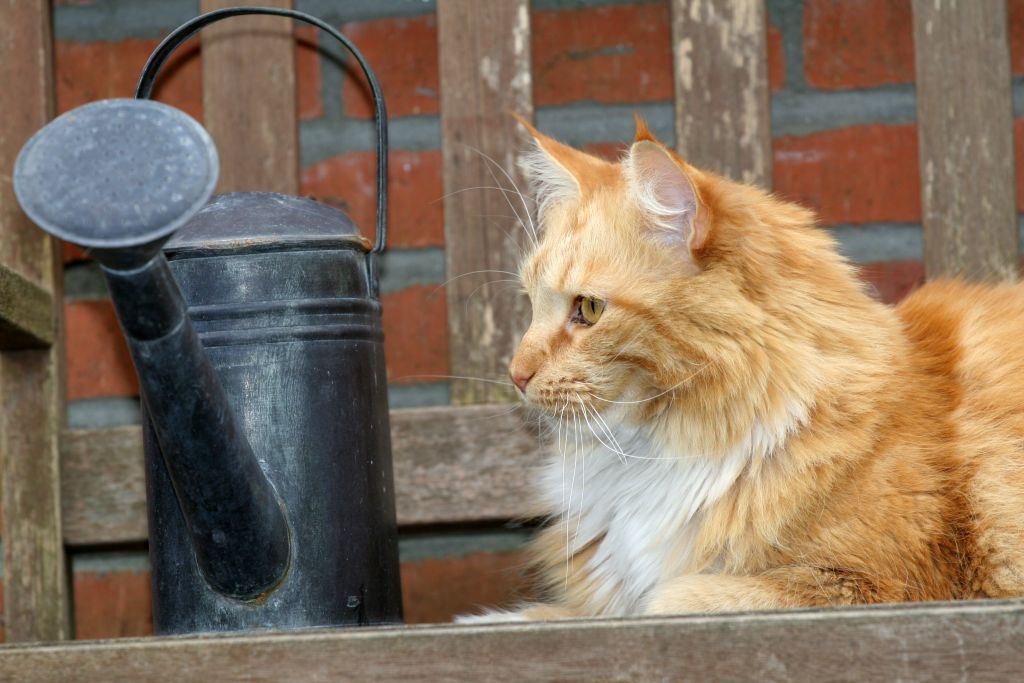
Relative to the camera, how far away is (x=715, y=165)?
148 cm

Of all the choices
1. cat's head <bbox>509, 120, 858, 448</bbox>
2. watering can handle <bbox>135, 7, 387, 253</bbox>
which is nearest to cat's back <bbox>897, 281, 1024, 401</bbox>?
cat's head <bbox>509, 120, 858, 448</bbox>

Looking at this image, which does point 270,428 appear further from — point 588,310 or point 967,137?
point 967,137

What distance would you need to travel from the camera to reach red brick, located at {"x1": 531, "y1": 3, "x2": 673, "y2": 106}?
1.62 metres

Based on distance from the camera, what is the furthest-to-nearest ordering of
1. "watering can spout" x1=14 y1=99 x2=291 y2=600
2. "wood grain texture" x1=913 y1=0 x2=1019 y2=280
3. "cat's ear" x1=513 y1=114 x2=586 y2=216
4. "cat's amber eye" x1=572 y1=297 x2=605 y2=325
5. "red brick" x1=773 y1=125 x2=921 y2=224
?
"red brick" x1=773 y1=125 x2=921 y2=224
"wood grain texture" x1=913 y1=0 x2=1019 y2=280
"cat's ear" x1=513 y1=114 x2=586 y2=216
"cat's amber eye" x1=572 y1=297 x2=605 y2=325
"watering can spout" x1=14 y1=99 x2=291 y2=600

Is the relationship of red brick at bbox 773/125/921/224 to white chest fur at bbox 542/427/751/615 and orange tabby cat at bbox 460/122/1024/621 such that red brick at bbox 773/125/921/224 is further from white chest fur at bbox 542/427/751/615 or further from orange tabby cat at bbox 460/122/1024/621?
white chest fur at bbox 542/427/751/615

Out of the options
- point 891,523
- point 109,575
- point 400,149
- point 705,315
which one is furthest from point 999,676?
point 109,575

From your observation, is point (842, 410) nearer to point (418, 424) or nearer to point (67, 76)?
point (418, 424)

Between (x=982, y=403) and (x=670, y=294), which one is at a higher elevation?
(x=670, y=294)

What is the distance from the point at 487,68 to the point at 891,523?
820 mm

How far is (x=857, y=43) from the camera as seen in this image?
5.25 ft

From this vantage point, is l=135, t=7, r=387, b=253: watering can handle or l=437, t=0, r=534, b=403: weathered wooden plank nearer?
l=135, t=7, r=387, b=253: watering can handle

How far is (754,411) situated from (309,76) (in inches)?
35.1

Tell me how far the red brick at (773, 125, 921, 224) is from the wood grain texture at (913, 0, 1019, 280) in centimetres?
10

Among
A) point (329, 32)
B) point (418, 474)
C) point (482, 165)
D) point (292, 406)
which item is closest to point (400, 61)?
point (482, 165)
